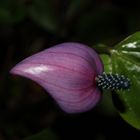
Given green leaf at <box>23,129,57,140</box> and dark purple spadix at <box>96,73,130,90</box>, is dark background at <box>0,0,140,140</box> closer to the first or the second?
green leaf at <box>23,129,57,140</box>

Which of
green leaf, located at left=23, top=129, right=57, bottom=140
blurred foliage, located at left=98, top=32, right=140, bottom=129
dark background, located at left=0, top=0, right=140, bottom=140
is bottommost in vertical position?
dark background, located at left=0, top=0, right=140, bottom=140

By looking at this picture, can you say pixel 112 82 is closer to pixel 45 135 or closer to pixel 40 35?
pixel 45 135

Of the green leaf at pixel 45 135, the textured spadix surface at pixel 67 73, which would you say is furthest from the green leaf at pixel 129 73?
the green leaf at pixel 45 135

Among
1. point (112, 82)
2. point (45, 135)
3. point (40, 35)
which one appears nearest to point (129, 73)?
point (112, 82)

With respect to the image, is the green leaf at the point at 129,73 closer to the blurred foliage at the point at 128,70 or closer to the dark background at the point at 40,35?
the blurred foliage at the point at 128,70

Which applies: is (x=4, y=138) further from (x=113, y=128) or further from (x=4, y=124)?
(x=113, y=128)

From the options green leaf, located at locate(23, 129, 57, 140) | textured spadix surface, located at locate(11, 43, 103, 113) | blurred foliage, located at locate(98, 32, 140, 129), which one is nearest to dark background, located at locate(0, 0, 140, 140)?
green leaf, located at locate(23, 129, 57, 140)
